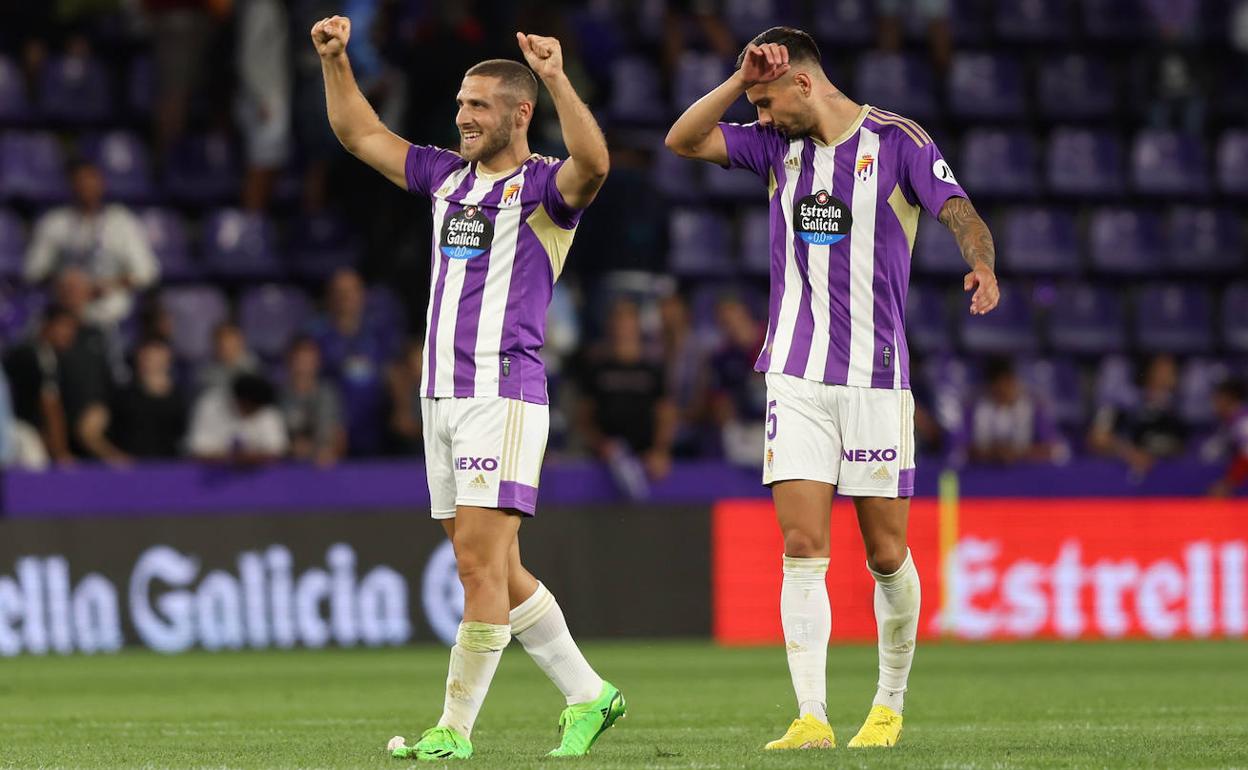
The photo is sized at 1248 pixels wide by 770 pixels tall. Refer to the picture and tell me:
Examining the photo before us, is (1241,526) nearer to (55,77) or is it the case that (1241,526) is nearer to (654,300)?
(654,300)

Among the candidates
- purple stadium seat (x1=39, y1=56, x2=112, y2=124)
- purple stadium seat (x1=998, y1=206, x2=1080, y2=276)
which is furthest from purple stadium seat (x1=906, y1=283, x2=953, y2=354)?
purple stadium seat (x1=39, y1=56, x2=112, y2=124)

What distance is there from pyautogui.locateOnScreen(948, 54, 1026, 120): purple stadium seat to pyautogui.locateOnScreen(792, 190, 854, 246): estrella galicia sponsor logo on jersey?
1287 cm

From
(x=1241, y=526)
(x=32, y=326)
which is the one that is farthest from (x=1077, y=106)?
(x=32, y=326)

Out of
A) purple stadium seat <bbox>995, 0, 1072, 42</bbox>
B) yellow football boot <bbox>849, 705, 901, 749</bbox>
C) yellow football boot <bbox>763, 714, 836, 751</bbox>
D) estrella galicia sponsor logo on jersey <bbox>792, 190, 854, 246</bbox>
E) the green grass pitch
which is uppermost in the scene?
purple stadium seat <bbox>995, 0, 1072, 42</bbox>

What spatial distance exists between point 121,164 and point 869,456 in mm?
11434

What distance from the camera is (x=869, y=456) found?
7199 millimetres

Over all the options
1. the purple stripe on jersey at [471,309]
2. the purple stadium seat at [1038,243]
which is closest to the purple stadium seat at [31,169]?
the purple stadium seat at [1038,243]

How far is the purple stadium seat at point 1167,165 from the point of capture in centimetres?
1986

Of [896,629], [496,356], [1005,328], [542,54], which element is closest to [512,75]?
[542,54]

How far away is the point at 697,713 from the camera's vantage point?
926 cm

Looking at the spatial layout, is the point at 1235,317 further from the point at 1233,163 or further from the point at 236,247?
the point at 236,247

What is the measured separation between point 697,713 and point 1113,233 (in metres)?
11.5

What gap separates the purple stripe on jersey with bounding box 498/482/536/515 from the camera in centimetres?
678

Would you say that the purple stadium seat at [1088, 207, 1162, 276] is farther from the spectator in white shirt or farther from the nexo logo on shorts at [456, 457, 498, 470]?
the nexo logo on shorts at [456, 457, 498, 470]
